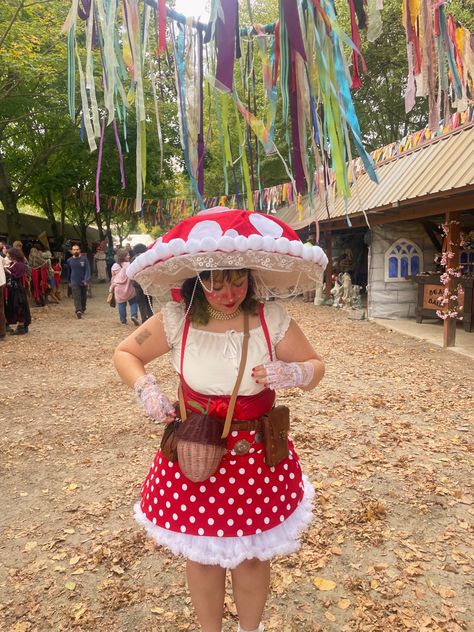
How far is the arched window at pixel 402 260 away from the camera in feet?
36.6

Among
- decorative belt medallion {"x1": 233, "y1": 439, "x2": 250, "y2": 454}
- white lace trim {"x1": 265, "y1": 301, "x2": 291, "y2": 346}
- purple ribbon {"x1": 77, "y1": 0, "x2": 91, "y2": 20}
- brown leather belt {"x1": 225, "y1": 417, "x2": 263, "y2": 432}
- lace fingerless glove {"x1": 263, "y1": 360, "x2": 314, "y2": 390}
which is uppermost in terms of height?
purple ribbon {"x1": 77, "y1": 0, "x2": 91, "y2": 20}

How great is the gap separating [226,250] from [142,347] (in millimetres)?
603

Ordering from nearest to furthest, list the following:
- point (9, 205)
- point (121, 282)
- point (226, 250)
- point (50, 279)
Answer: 1. point (226, 250)
2. point (121, 282)
3. point (50, 279)
4. point (9, 205)

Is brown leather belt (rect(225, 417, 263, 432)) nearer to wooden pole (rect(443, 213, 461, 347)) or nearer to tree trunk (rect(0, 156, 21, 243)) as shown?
wooden pole (rect(443, 213, 461, 347))

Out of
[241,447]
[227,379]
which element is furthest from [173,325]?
[241,447]

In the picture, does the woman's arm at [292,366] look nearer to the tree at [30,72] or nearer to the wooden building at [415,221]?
the wooden building at [415,221]

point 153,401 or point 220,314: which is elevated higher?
point 220,314

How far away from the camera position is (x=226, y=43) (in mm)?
1609

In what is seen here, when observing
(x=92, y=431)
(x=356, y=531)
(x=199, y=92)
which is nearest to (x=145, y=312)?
(x=92, y=431)

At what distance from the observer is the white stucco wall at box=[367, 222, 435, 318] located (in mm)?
11062

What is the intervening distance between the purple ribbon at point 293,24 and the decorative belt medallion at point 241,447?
4.72 ft

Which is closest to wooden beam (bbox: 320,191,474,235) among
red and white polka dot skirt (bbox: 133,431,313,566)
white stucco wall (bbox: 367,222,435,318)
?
white stucco wall (bbox: 367,222,435,318)

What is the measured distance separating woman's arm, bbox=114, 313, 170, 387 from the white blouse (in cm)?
3

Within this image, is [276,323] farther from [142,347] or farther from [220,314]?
[142,347]
